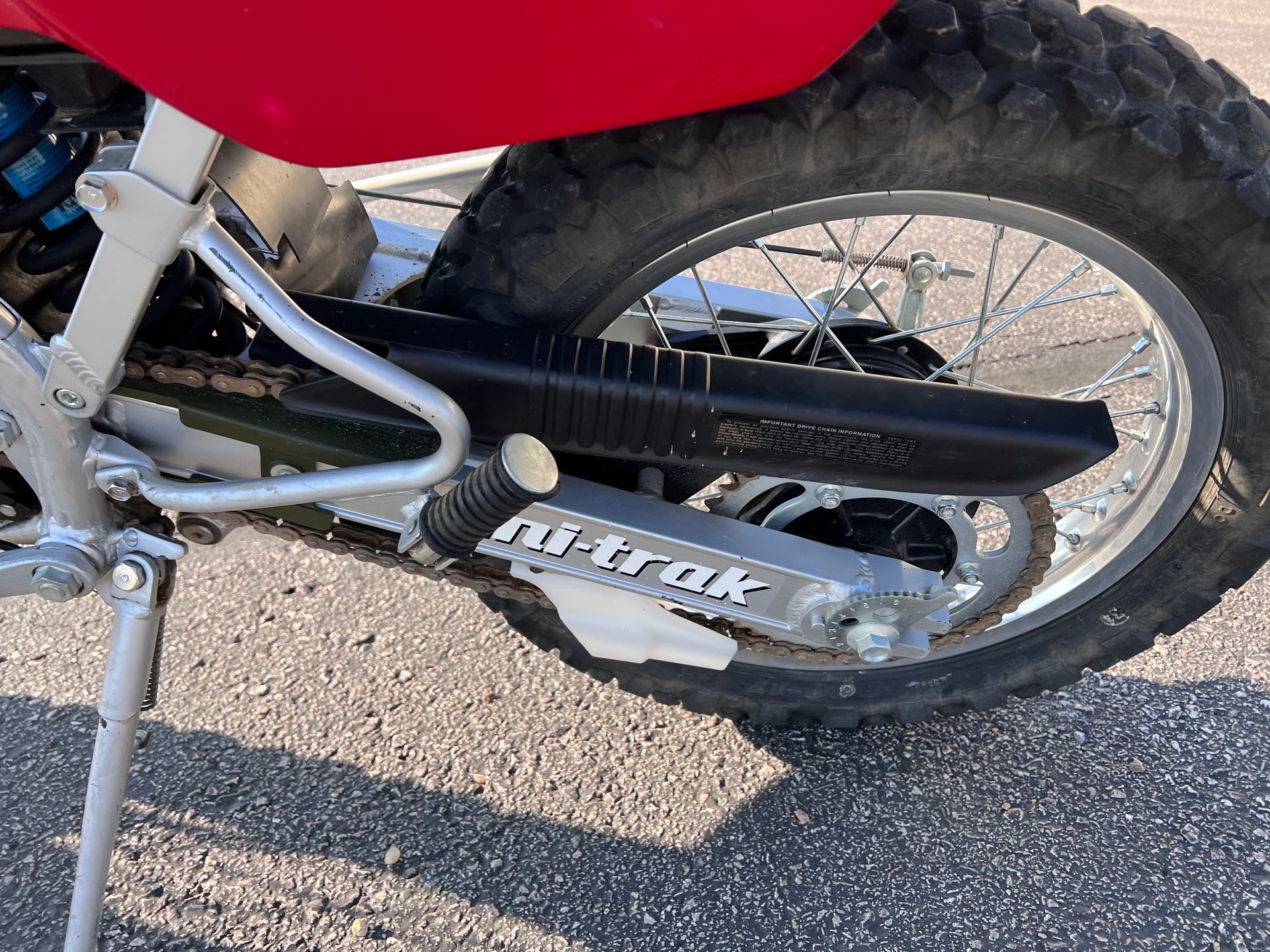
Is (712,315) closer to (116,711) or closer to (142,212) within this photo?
(142,212)

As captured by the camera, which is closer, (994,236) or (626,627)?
(994,236)

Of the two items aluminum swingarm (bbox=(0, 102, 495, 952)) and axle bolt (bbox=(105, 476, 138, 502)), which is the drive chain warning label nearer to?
aluminum swingarm (bbox=(0, 102, 495, 952))

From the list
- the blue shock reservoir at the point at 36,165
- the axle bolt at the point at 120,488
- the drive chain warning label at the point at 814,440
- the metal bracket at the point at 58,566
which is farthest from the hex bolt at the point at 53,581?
the drive chain warning label at the point at 814,440

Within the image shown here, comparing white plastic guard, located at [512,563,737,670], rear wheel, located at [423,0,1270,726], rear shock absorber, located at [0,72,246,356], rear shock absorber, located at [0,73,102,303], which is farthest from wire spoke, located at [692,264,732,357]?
rear shock absorber, located at [0,73,102,303]

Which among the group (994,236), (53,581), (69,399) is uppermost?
(994,236)

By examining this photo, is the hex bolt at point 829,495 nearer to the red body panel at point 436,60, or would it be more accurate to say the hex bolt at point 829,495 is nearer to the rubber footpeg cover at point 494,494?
the rubber footpeg cover at point 494,494

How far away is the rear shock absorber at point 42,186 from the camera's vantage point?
0.99 meters

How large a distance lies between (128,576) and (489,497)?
50 cm

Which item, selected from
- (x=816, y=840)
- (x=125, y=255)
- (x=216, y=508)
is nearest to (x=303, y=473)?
(x=216, y=508)

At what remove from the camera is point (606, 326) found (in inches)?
47.0

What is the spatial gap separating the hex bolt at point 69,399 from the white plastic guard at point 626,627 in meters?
0.52

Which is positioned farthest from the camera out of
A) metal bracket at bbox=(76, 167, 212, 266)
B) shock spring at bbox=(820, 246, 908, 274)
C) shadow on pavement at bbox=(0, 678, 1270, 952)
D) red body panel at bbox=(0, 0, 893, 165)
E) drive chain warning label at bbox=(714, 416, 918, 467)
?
shock spring at bbox=(820, 246, 908, 274)

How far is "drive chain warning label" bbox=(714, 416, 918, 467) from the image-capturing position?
1091mm

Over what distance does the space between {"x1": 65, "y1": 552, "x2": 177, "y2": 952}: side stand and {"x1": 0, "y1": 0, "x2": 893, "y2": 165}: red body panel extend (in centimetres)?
60
